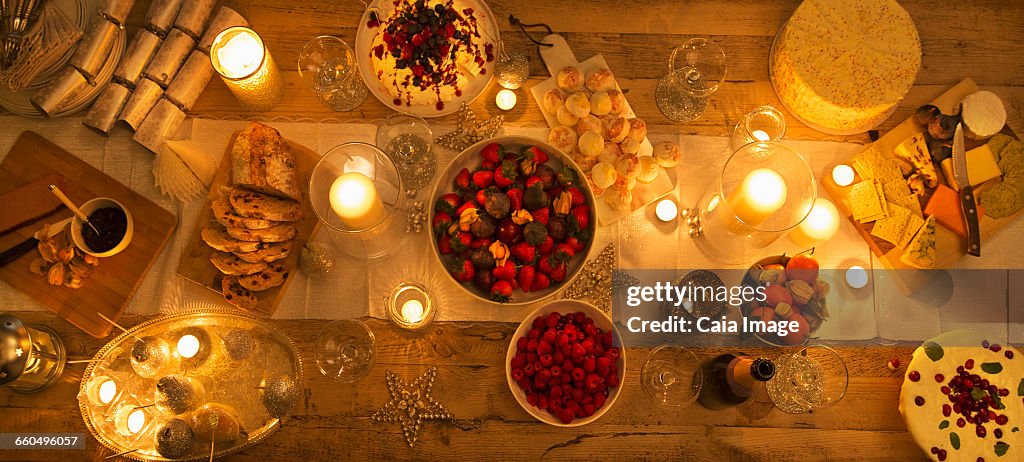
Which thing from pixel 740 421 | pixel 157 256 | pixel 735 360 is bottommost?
pixel 740 421

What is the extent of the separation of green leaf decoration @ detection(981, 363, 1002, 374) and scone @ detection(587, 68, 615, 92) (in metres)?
1.17

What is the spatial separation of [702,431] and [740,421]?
4.0 inches

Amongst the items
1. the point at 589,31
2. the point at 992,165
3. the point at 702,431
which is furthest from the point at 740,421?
the point at 589,31

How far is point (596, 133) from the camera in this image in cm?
171

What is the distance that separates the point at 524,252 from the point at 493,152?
27cm

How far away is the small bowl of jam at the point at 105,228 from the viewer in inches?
64.4

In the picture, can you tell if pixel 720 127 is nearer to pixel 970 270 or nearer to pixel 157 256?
pixel 970 270

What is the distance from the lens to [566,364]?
155cm

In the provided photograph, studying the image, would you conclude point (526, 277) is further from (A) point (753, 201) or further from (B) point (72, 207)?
(B) point (72, 207)

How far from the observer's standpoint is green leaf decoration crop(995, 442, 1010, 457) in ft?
5.21

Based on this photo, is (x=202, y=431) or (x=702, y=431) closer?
(x=202, y=431)

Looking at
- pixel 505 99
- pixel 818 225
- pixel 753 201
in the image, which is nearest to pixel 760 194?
pixel 753 201

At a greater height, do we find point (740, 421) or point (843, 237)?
point (843, 237)

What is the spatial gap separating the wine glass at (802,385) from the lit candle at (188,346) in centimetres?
144
